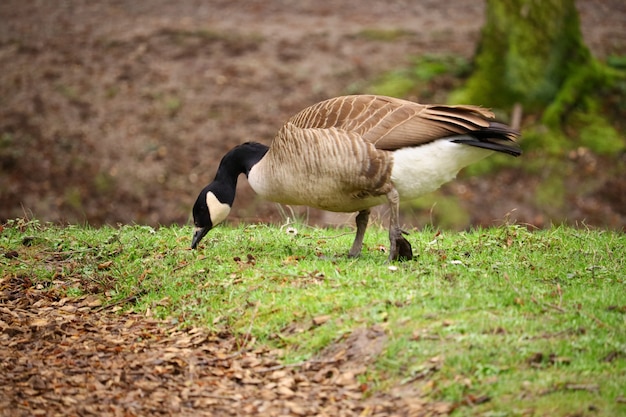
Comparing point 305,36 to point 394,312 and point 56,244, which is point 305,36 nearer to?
point 56,244

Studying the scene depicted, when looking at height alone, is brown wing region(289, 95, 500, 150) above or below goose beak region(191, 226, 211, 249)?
above

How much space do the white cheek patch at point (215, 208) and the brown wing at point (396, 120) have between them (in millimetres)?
1244

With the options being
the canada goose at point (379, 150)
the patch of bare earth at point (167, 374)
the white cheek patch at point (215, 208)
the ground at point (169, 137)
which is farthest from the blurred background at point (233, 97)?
the patch of bare earth at point (167, 374)

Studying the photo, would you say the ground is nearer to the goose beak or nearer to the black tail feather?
the goose beak

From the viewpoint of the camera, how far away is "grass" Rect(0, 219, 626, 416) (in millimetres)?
4648

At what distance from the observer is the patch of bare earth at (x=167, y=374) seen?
4.70 metres

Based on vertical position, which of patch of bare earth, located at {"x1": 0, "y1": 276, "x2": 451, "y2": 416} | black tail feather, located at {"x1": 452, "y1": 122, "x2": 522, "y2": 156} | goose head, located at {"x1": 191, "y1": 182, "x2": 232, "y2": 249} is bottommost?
patch of bare earth, located at {"x1": 0, "y1": 276, "x2": 451, "y2": 416}

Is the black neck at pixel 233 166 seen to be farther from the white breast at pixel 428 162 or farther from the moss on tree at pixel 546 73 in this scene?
the moss on tree at pixel 546 73

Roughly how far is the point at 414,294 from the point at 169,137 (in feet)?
30.0

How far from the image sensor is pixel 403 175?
262 inches

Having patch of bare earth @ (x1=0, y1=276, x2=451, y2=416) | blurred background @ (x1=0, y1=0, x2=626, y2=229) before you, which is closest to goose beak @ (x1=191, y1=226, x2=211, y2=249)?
patch of bare earth @ (x1=0, y1=276, x2=451, y2=416)

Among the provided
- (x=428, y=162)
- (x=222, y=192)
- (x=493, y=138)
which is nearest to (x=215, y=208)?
(x=222, y=192)

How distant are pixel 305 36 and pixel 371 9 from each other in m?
2.78

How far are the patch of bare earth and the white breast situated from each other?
1856mm
